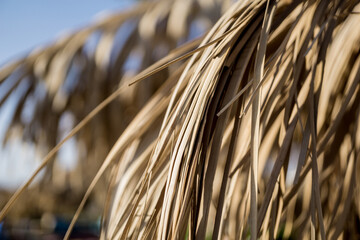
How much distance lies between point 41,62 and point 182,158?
1.24 metres

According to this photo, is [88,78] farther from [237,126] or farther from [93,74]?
[237,126]

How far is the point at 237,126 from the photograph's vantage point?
1.07ft

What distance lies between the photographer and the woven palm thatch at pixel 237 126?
0.29 meters

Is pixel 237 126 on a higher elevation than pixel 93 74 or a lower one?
lower

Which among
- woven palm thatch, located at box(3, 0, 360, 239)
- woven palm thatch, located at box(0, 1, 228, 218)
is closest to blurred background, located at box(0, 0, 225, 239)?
woven palm thatch, located at box(0, 1, 228, 218)

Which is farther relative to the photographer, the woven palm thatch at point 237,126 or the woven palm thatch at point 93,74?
the woven palm thatch at point 93,74

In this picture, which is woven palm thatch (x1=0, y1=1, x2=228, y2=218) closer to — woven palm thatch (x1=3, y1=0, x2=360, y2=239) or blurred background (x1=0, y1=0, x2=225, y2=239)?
blurred background (x1=0, y1=0, x2=225, y2=239)

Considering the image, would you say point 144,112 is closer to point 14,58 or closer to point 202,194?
point 202,194

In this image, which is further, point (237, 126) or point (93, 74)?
point (93, 74)

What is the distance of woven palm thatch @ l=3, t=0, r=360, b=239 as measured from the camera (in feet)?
0.97

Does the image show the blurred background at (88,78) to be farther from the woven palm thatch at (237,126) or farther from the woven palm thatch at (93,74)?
the woven palm thatch at (237,126)

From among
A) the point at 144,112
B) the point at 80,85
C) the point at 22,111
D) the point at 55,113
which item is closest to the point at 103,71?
the point at 80,85

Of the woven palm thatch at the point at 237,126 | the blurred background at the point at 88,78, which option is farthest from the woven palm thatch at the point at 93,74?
the woven palm thatch at the point at 237,126

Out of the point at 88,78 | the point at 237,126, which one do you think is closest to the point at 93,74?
the point at 88,78
